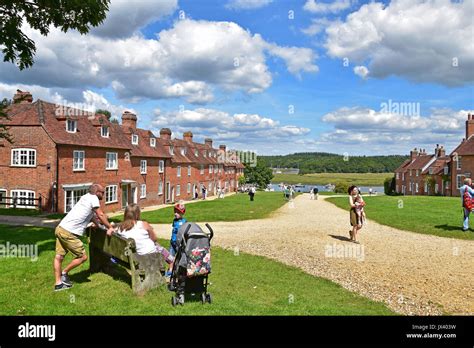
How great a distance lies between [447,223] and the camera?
17.5 meters

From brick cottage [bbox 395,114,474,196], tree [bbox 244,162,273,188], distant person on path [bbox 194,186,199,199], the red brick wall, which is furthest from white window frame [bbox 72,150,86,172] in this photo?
Answer: tree [bbox 244,162,273,188]

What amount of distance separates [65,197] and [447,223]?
24752 mm

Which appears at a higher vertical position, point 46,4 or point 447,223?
point 46,4

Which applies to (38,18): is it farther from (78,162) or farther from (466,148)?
(466,148)

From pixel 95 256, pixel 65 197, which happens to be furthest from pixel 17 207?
pixel 95 256

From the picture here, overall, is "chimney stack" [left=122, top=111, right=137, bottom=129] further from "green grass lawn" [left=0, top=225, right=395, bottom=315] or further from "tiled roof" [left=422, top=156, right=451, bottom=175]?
"tiled roof" [left=422, top=156, right=451, bottom=175]

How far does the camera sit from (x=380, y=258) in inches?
434

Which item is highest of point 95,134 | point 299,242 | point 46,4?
point 46,4

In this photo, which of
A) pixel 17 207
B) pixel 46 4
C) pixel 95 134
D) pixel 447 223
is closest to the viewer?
pixel 46 4

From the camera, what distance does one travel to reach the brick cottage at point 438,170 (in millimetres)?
50688

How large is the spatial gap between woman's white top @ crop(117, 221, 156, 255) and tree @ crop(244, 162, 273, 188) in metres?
90.3

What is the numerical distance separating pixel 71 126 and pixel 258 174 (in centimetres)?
7206

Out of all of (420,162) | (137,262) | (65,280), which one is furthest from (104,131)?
(420,162)
